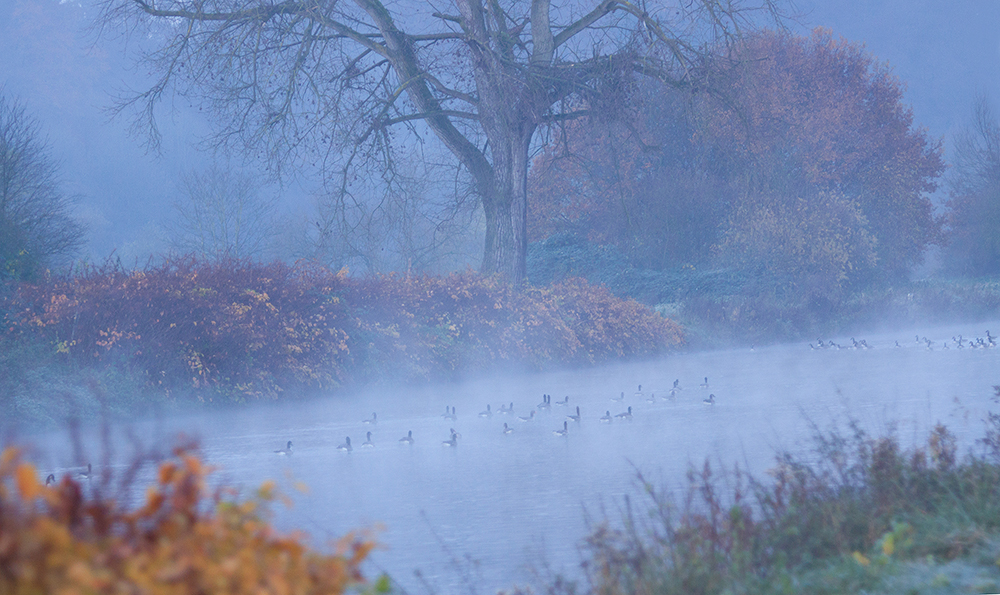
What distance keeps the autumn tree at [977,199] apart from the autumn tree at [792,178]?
5.72 feet

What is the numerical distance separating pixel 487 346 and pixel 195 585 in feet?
48.4

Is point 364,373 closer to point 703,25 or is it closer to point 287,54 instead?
point 287,54

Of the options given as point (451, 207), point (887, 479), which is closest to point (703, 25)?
point (451, 207)

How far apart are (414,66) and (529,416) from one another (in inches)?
370

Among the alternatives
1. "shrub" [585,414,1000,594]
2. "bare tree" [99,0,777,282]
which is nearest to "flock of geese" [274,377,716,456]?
"shrub" [585,414,1000,594]

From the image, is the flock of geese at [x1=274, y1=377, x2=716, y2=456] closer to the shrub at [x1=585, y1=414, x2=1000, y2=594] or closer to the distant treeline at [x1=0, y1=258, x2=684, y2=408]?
the distant treeline at [x1=0, y1=258, x2=684, y2=408]

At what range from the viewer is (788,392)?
1207 cm

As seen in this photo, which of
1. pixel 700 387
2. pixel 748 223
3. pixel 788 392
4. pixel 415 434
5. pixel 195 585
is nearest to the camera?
pixel 195 585

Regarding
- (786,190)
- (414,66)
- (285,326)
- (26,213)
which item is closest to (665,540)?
(285,326)

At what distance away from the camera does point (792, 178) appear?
95.0 ft

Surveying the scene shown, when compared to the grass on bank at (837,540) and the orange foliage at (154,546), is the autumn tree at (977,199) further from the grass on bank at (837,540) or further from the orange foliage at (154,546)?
the orange foliage at (154,546)

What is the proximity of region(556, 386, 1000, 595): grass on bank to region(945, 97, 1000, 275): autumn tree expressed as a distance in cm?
3142

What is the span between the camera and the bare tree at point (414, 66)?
15.8 meters

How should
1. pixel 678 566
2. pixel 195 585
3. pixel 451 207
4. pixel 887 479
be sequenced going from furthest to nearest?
pixel 451 207 < pixel 887 479 < pixel 678 566 < pixel 195 585
